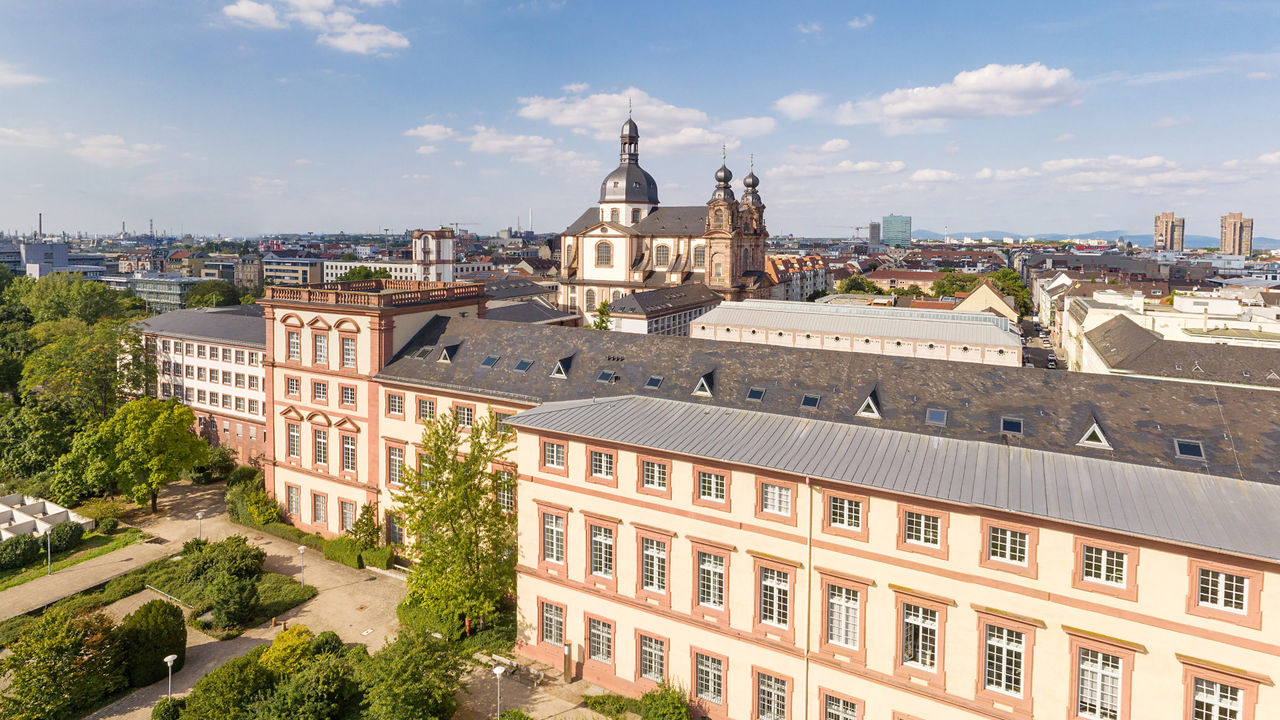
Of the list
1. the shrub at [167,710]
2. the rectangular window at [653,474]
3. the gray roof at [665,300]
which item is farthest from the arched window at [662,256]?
the shrub at [167,710]

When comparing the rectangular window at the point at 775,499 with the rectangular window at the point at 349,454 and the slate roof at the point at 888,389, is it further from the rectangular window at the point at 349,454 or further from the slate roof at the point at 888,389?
the rectangular window at the point at 349,454

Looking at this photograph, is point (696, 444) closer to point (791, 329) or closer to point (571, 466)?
point (571, 466)

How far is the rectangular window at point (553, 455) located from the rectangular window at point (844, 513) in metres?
12.4

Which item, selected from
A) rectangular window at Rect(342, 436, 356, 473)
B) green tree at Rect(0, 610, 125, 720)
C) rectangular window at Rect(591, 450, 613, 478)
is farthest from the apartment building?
rectangular window at Rect(591, 450, 613, 478)

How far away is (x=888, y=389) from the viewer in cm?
3388

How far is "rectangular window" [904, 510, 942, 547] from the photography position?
26.2m

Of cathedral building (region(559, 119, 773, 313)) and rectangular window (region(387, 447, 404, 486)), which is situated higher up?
cathedral building (region(559, 119, 773, 313))

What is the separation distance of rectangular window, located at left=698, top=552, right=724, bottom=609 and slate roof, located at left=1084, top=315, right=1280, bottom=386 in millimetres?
42683

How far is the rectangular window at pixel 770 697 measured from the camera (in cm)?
2889

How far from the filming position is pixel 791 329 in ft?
298

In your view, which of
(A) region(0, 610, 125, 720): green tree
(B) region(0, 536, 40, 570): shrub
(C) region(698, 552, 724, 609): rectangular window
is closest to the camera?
(C) region(698, 552, 724, 609): rectangular window

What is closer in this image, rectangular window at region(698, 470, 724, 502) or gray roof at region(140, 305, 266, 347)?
rectangular window at region(698, 470, 724, 502)

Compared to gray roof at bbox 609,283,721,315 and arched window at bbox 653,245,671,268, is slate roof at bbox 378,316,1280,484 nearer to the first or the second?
gray roof at bbox 609,283,721,315

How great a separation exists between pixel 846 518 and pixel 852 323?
64.4 meters
